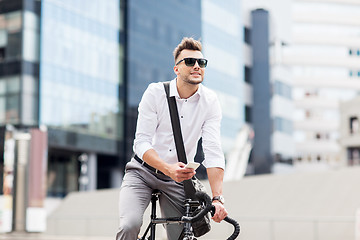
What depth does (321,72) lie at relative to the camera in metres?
83.3

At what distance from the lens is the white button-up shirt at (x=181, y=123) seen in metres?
4.18

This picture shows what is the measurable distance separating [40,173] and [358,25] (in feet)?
218

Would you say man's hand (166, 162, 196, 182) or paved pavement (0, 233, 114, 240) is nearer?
man's hand (166, 162, 196, 182)

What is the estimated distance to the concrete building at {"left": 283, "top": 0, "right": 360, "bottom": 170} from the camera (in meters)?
81.8

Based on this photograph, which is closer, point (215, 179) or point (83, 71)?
point (215, 179)

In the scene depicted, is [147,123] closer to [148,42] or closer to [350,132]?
[148,42]

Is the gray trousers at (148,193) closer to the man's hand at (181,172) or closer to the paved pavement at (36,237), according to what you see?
the man's hand at (181,172)

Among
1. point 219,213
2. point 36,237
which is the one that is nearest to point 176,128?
point 219,213

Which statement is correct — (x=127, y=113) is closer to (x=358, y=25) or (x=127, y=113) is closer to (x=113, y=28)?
(x=113, y=28)

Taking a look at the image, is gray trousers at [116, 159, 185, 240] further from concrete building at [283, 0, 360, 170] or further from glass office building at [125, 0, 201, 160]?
concrete building at [283, 0, 360, 170]

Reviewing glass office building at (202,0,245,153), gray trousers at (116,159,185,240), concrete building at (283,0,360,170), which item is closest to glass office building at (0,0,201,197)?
glass office building at (202,0,245,153)

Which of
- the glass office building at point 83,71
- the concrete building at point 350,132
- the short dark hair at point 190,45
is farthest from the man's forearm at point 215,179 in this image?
the concrete building at point 350,132

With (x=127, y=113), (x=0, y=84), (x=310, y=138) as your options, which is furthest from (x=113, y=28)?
(x=310, y=138)

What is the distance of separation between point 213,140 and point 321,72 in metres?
81.3
